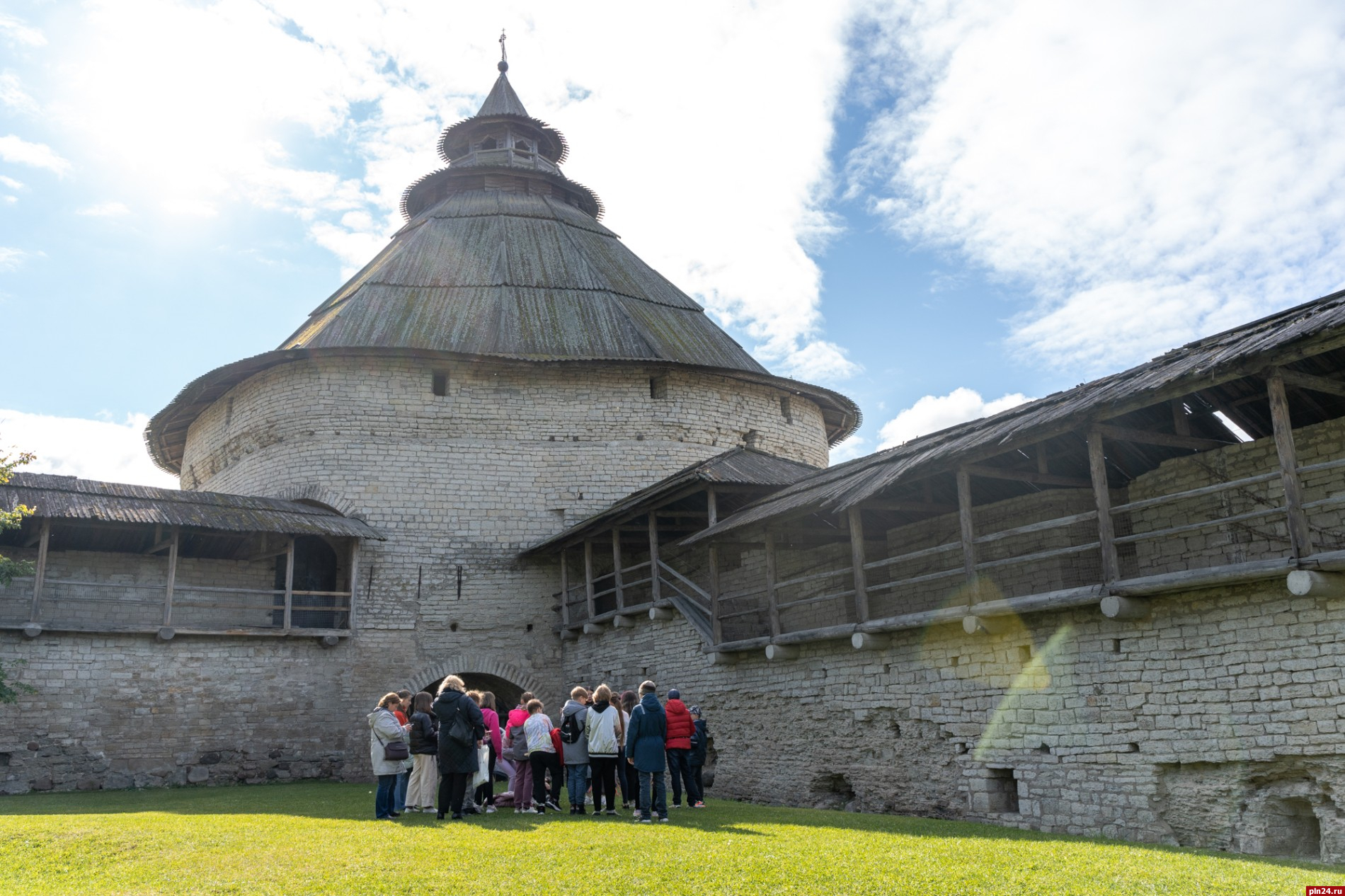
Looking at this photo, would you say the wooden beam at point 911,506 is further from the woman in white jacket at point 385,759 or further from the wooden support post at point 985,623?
the woman in white jacket at point 385,759

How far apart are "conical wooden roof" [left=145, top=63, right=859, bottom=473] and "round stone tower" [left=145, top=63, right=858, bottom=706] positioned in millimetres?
58

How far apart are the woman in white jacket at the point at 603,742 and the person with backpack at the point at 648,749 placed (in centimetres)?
44

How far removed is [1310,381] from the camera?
28.7ft

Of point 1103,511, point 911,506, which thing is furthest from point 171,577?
point 1103,511

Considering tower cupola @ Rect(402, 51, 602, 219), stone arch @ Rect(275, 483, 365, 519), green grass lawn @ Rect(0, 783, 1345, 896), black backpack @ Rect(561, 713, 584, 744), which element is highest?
tower cupola @ Rect(402, 51, 602, 219)

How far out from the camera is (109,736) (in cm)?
1569

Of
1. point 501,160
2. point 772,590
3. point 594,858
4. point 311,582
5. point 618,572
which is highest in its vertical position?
point 501,160

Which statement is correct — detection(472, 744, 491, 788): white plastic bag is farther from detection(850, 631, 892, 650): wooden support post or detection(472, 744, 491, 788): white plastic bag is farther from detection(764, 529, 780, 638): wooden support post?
detection(764, 529, 780, 638): wooden support post

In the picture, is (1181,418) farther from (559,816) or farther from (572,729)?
(559,816)

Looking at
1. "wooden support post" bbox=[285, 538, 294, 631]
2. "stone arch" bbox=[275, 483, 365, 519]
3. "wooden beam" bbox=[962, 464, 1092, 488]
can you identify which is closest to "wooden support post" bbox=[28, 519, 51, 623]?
"wooden support post" bbox=[285, 538, 294, 631]

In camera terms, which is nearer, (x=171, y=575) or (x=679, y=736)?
(x=679, y=736)

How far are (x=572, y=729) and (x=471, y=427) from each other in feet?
33.9

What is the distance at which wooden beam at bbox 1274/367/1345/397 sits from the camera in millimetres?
8531

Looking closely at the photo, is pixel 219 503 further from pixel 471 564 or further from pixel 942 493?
pixel 942 493
